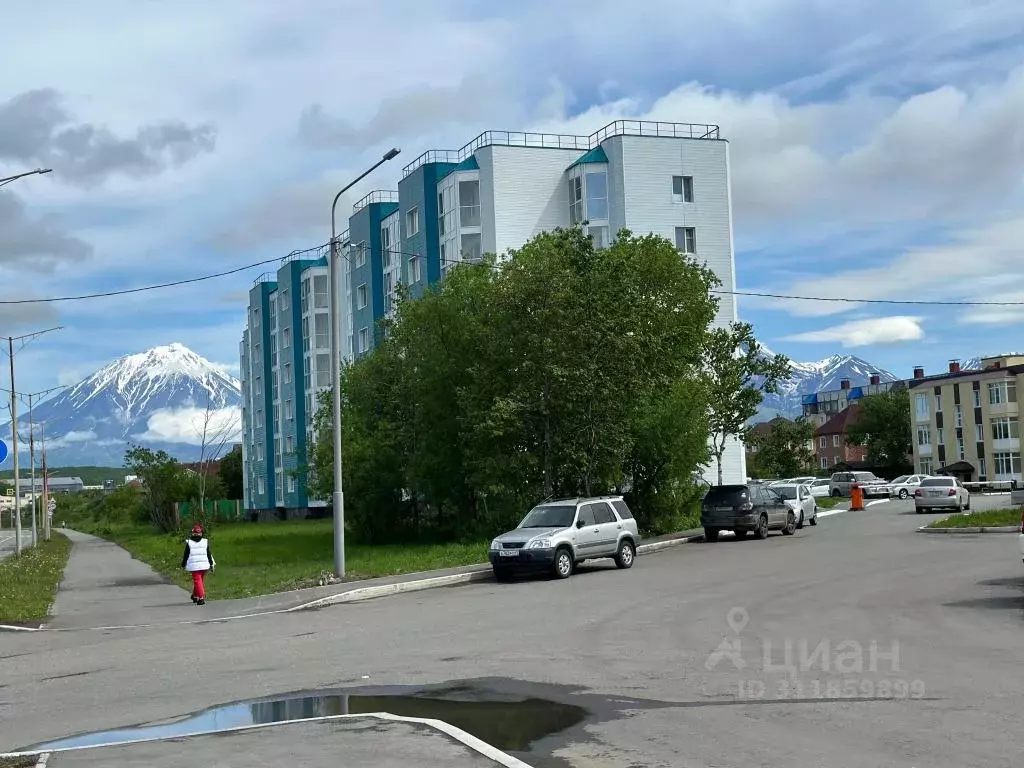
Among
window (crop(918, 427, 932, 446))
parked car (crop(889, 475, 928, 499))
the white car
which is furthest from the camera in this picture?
window (crop(918, 427, 932, 446))

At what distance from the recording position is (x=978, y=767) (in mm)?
7258

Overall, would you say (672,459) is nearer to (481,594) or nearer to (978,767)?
(481,594)

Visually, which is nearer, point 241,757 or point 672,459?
point 241,757

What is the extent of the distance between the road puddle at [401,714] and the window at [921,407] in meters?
107

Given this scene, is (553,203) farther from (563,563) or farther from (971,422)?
(971,422)

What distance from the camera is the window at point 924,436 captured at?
360 feet

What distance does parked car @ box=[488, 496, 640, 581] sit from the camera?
2481 centimetres

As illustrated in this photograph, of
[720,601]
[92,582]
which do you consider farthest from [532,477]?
[720,601]

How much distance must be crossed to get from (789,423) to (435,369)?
79744 millimetres

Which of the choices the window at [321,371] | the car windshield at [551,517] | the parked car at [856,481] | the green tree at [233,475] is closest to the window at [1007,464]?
the parked car at [856,481]

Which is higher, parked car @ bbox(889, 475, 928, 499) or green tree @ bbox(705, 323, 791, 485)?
green tree @ bbox(705, 323, 791, 485)

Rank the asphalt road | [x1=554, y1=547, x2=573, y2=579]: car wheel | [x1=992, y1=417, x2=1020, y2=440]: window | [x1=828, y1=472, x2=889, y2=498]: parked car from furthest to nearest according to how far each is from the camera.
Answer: [x1=992, y1=417, x2=1020, y2=440]: window
[x1=828, y1=472, x2=889, y2=498]: parked car
[x1=554, y1=547, x2=573, y2=579]: car wheel
the asphalt road

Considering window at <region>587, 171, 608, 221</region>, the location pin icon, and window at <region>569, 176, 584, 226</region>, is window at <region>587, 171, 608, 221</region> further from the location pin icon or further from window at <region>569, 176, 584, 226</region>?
the location pin icon

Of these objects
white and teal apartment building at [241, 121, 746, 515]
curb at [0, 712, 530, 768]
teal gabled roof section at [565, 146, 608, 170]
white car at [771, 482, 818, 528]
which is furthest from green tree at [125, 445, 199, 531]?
curb at [0, 712, 530, 768]
